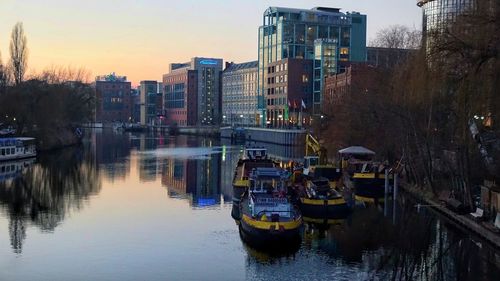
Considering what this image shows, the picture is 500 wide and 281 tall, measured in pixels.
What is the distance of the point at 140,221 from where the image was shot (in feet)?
141

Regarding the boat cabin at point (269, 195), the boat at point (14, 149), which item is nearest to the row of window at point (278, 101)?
the boat at point (14, 149)

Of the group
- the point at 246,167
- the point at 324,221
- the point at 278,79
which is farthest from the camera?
the point at 278,79

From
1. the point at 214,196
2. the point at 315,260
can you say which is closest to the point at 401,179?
the point at 214,196

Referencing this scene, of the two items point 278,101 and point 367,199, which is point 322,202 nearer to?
point 367,199

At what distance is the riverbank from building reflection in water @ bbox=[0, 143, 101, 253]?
27.1 m

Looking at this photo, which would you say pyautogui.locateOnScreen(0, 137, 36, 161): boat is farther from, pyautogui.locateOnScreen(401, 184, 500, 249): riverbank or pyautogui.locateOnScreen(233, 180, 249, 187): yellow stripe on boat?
pyautogui.locateOnScreen(401, 184, 500, 249): riverbank

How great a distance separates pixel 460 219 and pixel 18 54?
93.4m

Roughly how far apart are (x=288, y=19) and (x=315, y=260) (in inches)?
6448

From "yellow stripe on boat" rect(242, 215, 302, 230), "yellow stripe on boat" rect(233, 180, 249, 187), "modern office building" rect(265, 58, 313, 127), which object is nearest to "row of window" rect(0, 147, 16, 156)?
"yellow stripe on boat" rect(233, 180, 249, 187)

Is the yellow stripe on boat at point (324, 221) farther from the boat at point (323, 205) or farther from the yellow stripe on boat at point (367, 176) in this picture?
the yellow stripe on boat at point (367, 176)

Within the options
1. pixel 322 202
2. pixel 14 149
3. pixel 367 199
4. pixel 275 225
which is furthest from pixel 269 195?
pixel 14 149

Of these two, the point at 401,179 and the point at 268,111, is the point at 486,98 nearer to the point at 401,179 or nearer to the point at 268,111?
the point at 401,179

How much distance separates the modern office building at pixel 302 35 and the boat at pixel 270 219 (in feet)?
472

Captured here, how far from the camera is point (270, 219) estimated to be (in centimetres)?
3425
